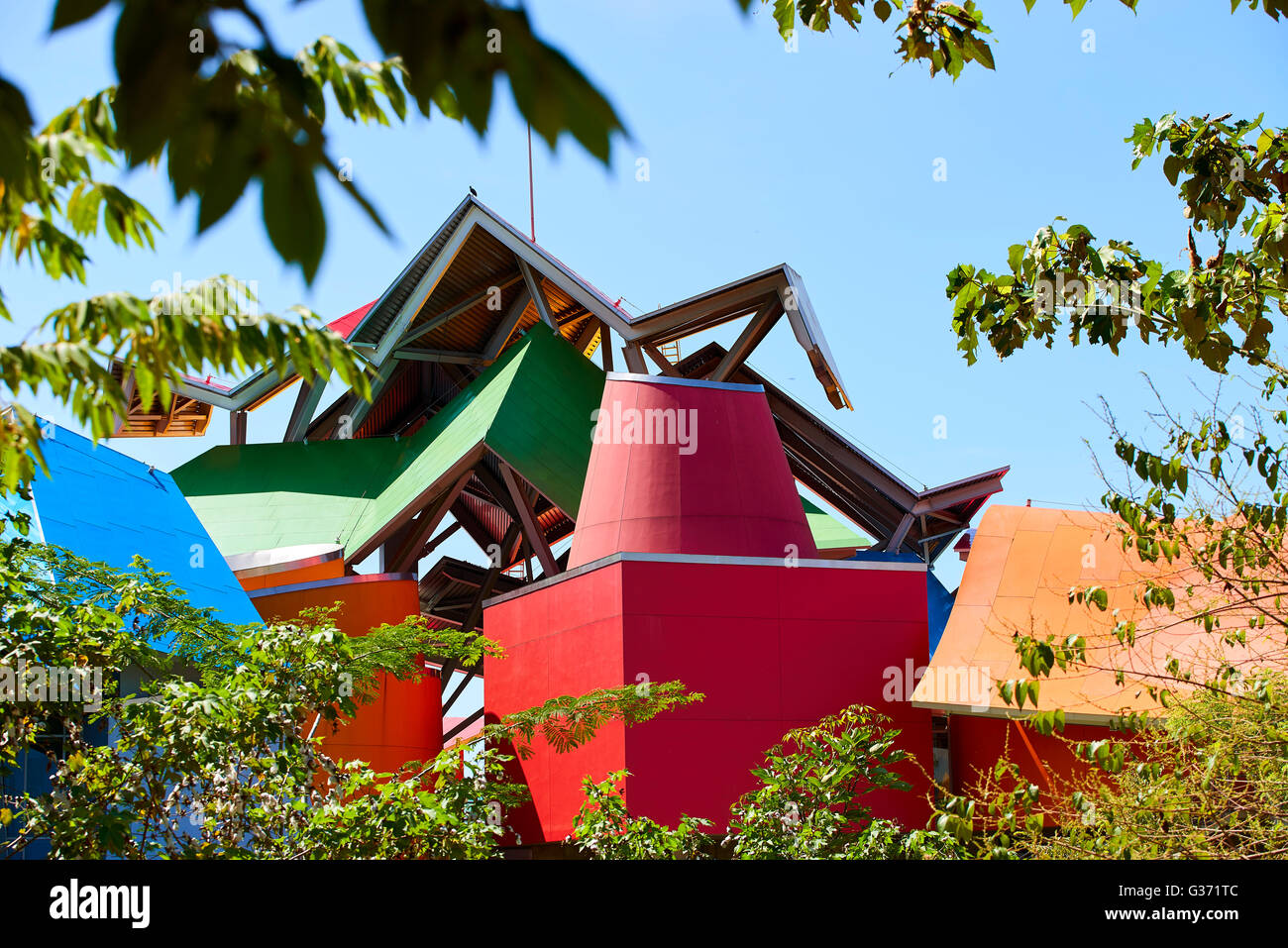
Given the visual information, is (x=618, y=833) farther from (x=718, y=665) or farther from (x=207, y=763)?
(x=718, y=665)

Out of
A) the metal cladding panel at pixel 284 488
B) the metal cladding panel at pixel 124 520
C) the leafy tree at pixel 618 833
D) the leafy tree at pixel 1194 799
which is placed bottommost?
the leafy tree at pixel 618 833

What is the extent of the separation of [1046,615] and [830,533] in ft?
37.0

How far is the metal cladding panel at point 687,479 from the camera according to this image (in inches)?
670

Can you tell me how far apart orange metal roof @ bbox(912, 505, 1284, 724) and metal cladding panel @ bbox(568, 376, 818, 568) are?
8.19 feet

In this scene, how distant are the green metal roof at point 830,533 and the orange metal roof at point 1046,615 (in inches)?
352

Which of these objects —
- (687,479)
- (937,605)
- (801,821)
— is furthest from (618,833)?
Answer: (937,605)

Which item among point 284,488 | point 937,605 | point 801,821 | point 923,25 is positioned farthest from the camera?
point 937,605

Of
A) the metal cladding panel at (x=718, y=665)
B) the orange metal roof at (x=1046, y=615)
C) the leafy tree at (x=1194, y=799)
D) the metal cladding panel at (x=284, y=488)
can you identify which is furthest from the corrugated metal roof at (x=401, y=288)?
the leafy tree at (x=1194, y=799)

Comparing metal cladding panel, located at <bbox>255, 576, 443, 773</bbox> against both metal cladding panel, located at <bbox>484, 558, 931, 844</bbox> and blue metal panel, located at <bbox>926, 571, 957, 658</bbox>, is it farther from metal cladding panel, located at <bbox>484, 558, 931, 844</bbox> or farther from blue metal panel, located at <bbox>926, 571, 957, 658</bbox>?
blue metal panel, located at <bbox>926, 571, 957, 658</bbox>

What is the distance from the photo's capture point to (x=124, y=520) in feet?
48.7

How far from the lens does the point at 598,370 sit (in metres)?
26.2

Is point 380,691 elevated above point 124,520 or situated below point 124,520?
below

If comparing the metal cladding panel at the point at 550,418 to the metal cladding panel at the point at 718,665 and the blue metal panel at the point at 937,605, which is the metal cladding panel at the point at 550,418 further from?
the blue metal panel at the point at 937,605
